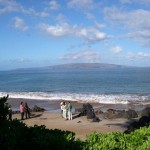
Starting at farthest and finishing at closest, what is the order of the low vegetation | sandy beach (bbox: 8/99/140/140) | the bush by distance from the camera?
sandy beach (bbox: 8/99/140/140)
the low vegetation
the bush

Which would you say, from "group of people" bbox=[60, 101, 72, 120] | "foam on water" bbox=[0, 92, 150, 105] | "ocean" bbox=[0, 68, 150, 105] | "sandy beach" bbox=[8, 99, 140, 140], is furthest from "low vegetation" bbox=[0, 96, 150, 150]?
"foam on water" bbox=[0, 92, 150, 105]

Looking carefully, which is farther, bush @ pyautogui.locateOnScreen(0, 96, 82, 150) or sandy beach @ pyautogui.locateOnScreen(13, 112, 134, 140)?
sandy beach @ pyautogui.locateOnScreen(13, 112, 134, 140)

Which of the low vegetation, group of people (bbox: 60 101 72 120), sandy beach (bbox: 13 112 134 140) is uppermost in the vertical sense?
the low vegetation

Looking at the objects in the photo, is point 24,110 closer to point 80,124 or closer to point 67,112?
point 67,112

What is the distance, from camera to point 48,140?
28.4 ft

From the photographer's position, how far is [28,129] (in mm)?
9602

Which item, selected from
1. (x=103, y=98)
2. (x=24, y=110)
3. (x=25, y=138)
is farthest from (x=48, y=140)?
(x=103, y=98)

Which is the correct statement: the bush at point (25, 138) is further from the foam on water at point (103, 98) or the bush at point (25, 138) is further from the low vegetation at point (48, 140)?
the foam on water at point (103, 98)

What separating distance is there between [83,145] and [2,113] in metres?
2.49

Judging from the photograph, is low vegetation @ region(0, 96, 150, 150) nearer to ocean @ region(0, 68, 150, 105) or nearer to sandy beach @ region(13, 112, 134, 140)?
sandy beach @ region(13, 112, 134, 140)

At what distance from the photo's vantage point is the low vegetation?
26.3 feet

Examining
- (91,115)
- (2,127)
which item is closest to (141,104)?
(91,115)

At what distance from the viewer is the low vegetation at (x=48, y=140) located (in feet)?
26.3

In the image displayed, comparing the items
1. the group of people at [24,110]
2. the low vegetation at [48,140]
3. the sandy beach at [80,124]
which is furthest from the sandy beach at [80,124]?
the low vegetation at [48,140]
